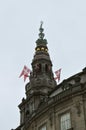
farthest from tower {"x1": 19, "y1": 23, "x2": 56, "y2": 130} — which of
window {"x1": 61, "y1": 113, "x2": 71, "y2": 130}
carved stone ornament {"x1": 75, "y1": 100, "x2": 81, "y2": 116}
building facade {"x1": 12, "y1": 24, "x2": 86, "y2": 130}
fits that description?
carved stone ornament {"x1": 75, "y1": 100, "x2": 81, "y2": 116}

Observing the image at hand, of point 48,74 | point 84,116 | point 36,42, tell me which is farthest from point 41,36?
point 84,116

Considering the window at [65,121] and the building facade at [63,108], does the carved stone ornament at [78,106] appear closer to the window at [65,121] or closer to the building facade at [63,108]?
the building facade at [63,108]

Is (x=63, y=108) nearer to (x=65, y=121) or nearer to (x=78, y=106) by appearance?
(x=65, y=121)

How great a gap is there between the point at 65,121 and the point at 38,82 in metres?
21.5

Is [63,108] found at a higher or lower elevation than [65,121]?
higher

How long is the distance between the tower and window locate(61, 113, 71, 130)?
14817 millimetres

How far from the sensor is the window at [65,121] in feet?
138

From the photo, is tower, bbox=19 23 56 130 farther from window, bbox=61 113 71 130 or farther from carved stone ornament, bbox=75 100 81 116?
carved stone ornament, bbox=75 100 81 116

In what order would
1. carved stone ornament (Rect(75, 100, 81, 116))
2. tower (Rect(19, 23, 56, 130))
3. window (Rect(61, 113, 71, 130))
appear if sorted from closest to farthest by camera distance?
1. carved stone ornament (Rect(75, 100, 81, 116))
2. window (Rect(61, 113, 71, 130))
3. tower (Rect(19, 23, 56, 130))

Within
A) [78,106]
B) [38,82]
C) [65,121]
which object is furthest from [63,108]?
[38,82]

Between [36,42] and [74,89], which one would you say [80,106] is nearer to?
[74,89]

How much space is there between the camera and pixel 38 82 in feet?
208

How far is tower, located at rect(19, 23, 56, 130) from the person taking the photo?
59.4 m

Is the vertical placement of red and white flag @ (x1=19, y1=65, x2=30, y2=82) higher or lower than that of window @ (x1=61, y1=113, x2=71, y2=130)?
higher
